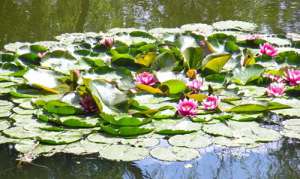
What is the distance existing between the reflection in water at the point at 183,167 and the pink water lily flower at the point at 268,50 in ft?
3.90

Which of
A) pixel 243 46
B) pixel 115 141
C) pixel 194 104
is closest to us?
pixel 115 141

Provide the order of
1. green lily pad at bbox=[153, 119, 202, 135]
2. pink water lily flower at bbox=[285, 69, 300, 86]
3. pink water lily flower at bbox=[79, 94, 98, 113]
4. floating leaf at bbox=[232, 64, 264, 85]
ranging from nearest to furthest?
green lily pad at bbox=[153, 119, 202, 135] → pink water lily flower at bbox=[79, 94, 98, 113] → pink water lily flower at bbox=[285, 69, 300, 86] → floating leaf at bbox=[232, 64, 264, 85]

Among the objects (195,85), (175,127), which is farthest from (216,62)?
(175,127)

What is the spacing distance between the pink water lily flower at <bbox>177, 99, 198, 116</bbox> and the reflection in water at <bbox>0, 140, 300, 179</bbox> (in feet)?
1.03

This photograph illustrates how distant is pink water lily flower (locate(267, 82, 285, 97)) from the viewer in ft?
9.70

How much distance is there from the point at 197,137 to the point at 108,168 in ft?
1.53

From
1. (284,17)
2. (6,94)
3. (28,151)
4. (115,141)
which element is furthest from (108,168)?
(284,17)

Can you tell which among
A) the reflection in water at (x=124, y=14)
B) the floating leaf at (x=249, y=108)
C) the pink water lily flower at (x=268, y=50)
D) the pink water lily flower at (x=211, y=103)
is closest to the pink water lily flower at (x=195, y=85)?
the pink water lily flower at (x=211, y=103)

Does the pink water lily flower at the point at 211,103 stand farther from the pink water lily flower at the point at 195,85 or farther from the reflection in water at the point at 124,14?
the reflection in water at the point at 124,14

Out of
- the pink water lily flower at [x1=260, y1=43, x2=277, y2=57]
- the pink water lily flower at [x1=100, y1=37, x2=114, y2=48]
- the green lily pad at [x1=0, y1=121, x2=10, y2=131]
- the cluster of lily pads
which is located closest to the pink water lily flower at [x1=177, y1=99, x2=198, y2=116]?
the cluster of lily pads

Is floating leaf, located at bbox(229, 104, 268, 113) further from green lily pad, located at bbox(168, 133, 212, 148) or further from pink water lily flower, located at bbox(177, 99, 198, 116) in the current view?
green lily pad, located at bbox(168, 133, 212, 148)

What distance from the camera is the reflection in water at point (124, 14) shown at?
15.7 feet

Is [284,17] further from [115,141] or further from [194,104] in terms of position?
[115,141]

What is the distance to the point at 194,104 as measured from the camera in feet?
9.05
